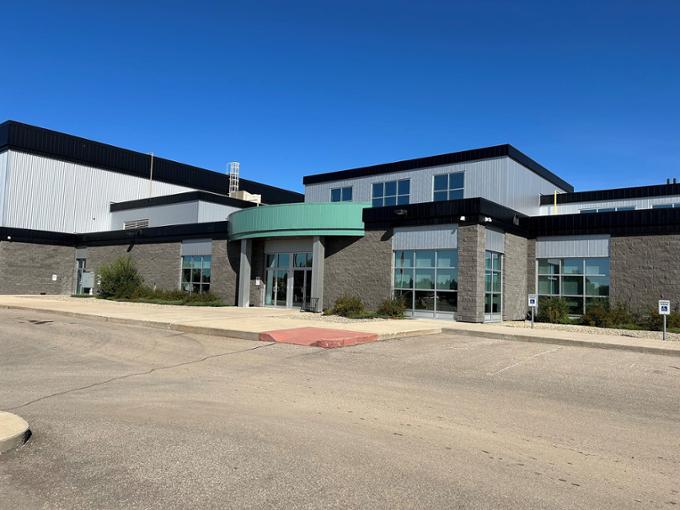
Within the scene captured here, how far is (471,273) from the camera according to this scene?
67.7ft

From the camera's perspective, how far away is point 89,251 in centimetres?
4006

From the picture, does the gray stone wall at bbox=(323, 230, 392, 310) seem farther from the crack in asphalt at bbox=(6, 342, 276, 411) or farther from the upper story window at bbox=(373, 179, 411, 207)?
the crack in asphalt at bbox=(6, 342, 276, 411)

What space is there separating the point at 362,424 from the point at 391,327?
11.0 m

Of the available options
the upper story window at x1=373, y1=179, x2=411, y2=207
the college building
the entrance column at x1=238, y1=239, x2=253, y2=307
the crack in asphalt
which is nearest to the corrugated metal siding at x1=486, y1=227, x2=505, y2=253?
the college building

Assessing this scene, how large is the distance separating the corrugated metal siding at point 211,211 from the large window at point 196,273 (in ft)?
15.8

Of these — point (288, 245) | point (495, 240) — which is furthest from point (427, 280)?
point (288, 245)

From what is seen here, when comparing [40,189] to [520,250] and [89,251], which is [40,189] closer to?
[89,251]

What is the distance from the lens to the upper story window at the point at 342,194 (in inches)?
1238

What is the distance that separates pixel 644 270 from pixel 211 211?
87.6 ft

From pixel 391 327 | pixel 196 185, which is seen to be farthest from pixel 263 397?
pixel 196 185

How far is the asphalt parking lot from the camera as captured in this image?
13.8ft

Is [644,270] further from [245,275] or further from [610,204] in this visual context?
[245,275]

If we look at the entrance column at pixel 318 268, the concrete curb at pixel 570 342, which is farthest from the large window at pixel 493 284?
the entrance column at pixel 318 268

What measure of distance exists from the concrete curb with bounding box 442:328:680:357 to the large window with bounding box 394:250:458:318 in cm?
412
